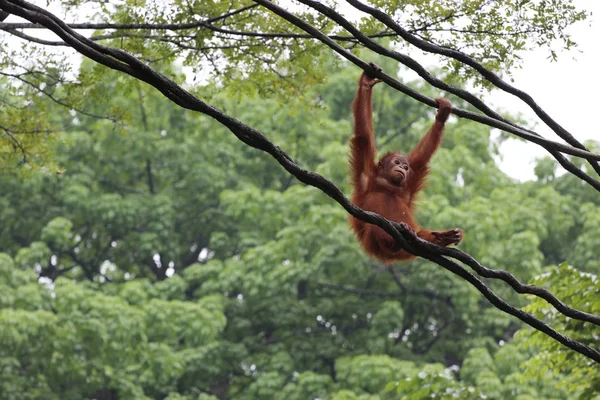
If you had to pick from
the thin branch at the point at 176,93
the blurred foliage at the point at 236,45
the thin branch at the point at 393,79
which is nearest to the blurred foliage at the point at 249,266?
the blurred foliage at the point at 236,45

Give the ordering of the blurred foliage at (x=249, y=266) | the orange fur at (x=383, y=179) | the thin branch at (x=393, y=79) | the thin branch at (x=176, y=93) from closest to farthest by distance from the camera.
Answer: the thin branch at (x=176, y=93) → the thin branch at (x=393, y=79) → the orange fur at (x=383, y=179) → the blurred foliage at (x=249, y=266)

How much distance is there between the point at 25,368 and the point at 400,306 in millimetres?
7188

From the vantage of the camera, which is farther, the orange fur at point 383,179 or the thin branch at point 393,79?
the orange fur at point 383,179

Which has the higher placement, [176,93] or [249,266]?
[249,266]

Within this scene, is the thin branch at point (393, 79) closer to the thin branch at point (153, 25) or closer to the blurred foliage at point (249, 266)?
the thin branch at point (153, 25)

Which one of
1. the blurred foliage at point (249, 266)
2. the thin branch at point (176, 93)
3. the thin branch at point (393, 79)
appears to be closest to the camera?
the thin branch at point (176, 93)

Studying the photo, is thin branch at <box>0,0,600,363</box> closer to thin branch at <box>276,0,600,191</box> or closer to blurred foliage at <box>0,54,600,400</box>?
thin branch at <box>276,0,600,191</box>

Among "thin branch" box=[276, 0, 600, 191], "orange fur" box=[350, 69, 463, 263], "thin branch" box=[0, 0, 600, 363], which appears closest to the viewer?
"thin branch" box=[0, 0, 600, 363]

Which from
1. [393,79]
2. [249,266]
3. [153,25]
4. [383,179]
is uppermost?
[249,266]

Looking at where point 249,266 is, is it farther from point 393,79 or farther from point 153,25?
point 393,79

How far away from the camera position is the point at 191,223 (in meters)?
22.2

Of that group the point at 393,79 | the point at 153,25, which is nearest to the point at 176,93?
the point at 393,79

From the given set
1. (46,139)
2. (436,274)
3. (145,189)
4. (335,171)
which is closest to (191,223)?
(145,189)

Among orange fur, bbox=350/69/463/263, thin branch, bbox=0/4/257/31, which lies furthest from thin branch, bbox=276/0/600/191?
thin branch, bbox=0/4/257/31
